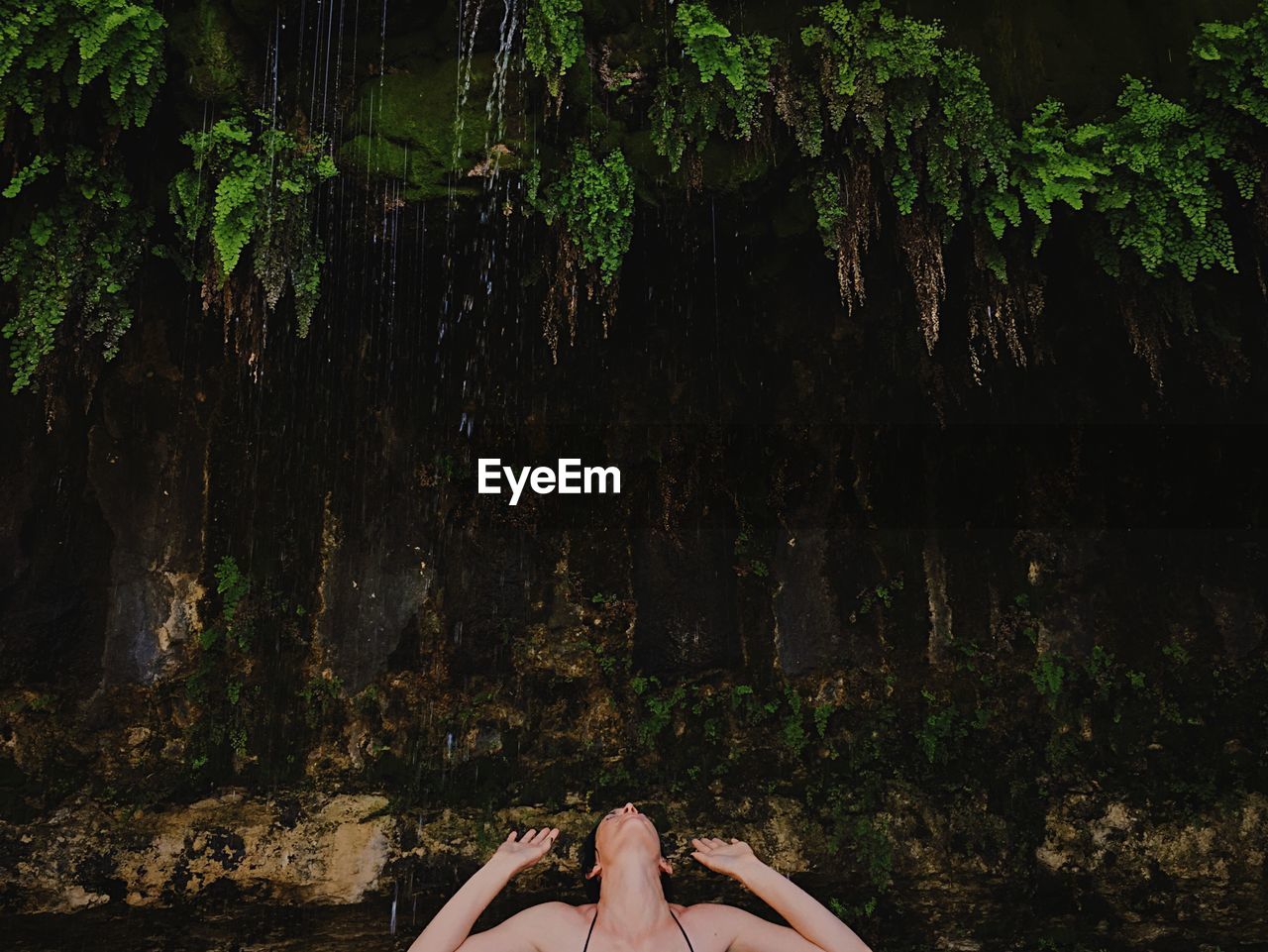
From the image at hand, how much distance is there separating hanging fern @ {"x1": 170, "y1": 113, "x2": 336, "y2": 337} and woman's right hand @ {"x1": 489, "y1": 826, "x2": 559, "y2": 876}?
10.2 feet

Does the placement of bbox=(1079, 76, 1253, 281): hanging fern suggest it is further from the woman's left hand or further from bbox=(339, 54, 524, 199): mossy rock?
the woman's left hand

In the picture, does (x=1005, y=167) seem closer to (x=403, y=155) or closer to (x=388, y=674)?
(x=403, y=155)

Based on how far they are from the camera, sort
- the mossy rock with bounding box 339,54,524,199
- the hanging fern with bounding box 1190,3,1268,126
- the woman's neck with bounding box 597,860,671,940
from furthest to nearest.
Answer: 1. the mossy rock with bounding box 339,54,524,199
2. the hanging fern with bounding box 1190,3,1268,126
3. the woman's neck with bounding box 597,860,671,940

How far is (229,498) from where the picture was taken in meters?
7.10

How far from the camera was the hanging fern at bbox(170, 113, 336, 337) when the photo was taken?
5.21m

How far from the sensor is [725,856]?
3.46 metres


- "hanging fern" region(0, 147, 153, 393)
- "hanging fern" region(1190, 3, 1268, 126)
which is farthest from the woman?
"hanging fern" region(1190, 3, 1268, 126)

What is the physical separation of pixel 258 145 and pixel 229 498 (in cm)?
268

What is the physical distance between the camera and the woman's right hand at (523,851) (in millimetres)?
3332

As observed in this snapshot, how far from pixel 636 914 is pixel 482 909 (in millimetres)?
499

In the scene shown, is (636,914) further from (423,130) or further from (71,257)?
(71,257)

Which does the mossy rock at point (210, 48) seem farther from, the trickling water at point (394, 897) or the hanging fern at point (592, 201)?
the trickling water at point (394, 897)

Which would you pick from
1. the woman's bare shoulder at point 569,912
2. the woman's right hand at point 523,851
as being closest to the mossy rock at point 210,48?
the woman's right hand at point 523,851

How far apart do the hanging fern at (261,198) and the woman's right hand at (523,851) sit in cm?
311
